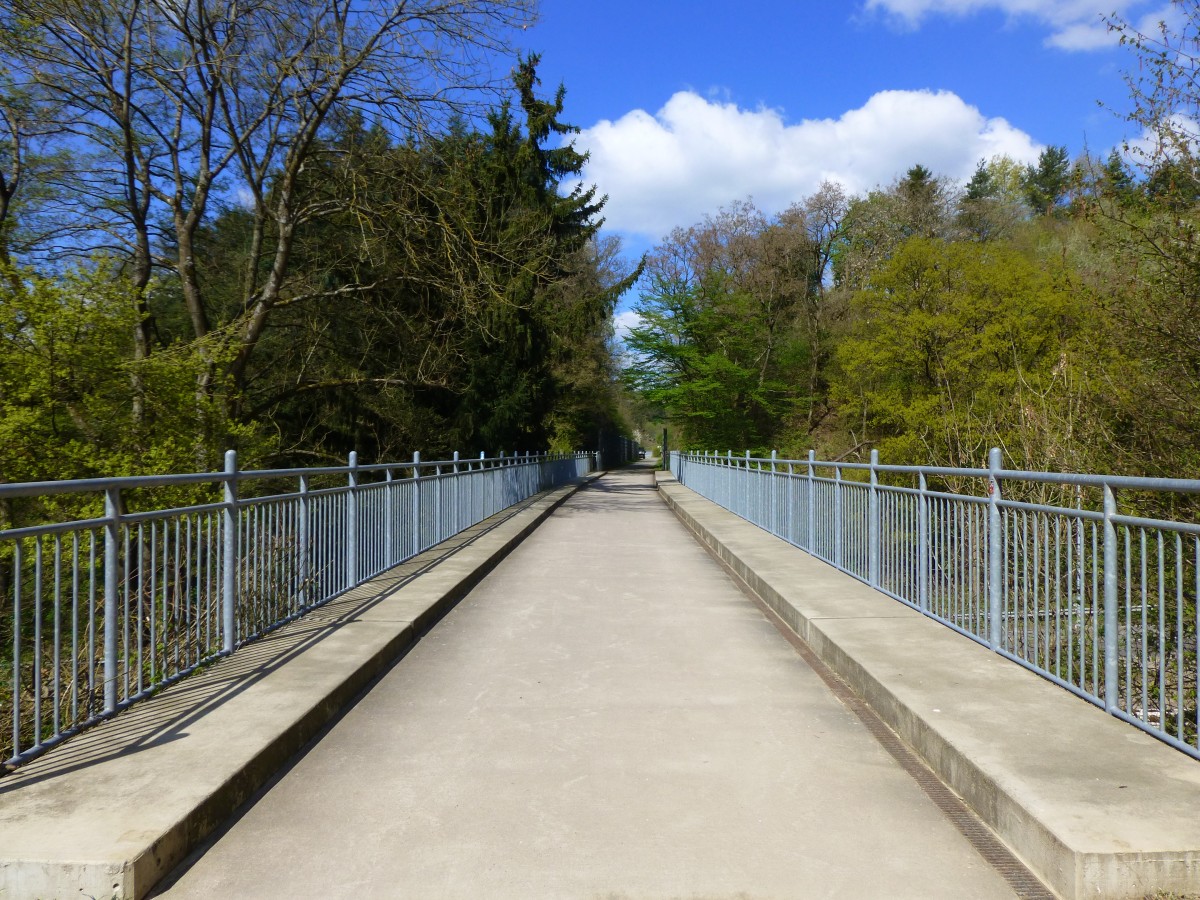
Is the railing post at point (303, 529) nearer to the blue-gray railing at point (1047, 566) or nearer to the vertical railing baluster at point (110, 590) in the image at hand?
the vertical railing baluster at point (110, 590)

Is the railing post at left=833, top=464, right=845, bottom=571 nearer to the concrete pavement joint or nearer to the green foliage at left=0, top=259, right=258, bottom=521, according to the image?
the concrete pavement joint

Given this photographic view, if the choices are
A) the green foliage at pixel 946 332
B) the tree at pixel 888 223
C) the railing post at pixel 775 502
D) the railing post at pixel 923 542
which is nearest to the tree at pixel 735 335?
the tree at pixel 888 223

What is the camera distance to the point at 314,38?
16.0 m

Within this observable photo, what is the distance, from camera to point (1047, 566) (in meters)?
5.27

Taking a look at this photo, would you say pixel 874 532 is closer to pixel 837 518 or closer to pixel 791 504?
pixel 837 518

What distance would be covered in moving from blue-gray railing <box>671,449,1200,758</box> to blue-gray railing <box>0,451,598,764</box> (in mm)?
4935

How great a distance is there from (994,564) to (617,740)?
2907mm

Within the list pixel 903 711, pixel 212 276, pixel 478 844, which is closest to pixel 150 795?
pixel 478 844

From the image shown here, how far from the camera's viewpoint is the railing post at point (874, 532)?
8.45 metres

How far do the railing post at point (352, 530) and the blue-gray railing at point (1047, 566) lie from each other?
4.92 m

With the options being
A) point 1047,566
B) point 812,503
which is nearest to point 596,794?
point 1047,566

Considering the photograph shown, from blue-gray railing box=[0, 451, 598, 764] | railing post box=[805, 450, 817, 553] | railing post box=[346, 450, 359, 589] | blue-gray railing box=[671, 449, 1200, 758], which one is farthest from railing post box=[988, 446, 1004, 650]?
railing post box=[346, 450, 359, 589]

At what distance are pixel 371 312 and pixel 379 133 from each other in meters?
4.81

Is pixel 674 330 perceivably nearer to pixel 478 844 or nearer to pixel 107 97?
pixel 107 97
